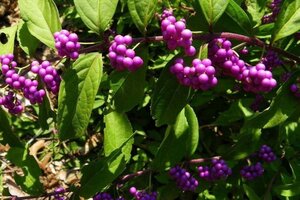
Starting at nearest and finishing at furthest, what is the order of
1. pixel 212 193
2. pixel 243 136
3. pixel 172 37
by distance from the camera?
pixel 172 37 < pixel 243 136 < pixel 212 193

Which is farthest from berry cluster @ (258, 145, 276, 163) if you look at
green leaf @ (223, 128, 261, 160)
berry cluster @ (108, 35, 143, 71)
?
berry cluster @ (108, 35, 143, 71)

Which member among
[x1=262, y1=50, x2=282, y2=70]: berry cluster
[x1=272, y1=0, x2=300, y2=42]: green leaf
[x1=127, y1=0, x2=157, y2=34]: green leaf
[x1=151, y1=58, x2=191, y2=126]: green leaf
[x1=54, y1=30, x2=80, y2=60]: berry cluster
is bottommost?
[x1=262, y1=50, x2=282, y2=70]: berry cluster

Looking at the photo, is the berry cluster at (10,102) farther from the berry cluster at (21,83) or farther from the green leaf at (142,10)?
the green leaf at (142,10)

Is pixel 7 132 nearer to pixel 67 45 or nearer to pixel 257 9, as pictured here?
pixel 67 45

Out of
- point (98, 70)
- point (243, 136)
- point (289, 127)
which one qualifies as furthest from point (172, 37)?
point (289, 127)

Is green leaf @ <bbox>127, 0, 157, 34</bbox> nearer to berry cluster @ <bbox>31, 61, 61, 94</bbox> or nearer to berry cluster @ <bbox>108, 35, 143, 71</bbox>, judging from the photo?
berry cluster @ <bbox>108, 35, 143, 71</bbox>

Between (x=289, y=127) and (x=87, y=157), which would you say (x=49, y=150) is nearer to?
(x=87, y=157)

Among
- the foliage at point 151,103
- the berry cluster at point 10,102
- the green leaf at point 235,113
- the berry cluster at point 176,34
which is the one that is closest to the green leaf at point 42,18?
the foliage at point 151,103
